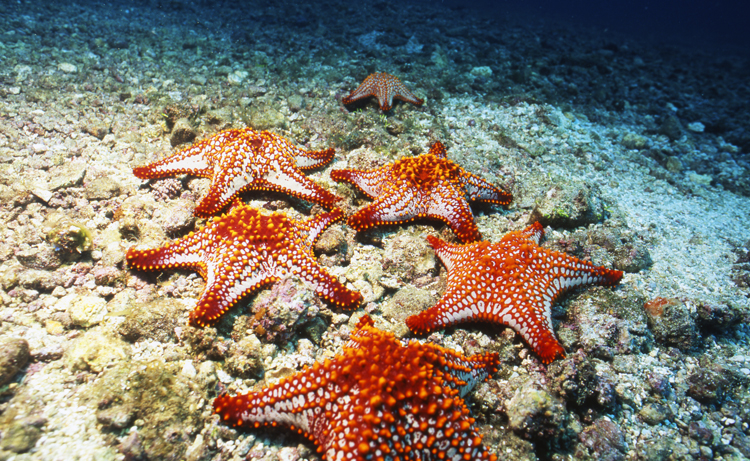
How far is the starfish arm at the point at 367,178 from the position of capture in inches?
219

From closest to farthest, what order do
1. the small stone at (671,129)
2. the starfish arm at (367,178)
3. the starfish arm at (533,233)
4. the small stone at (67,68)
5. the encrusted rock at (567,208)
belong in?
the starfish arm at (533,233) < the starfish arm at (367,178) < the encrusted rock at (567,208) < the small stone at (67,68) < the small stone at (671,129)

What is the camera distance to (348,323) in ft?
14.3

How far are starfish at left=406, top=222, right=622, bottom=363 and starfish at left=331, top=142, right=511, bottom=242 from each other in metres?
0.76

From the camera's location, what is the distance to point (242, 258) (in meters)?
4.11

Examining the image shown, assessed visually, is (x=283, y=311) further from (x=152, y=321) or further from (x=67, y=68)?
(x=67, y=68)

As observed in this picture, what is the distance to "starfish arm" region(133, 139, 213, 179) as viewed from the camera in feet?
18.1

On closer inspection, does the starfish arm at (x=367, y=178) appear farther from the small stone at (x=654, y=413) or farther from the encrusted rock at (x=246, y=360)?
the small stone at (x=654, y=413)

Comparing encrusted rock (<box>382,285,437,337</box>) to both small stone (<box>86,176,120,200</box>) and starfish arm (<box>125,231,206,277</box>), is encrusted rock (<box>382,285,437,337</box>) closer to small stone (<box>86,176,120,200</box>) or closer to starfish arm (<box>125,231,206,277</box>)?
starfish arm (<box>125,231,206,277</box>)

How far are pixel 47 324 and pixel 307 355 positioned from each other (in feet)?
9.06

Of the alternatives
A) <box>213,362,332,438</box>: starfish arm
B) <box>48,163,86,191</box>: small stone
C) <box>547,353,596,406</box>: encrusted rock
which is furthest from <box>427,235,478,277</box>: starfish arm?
<box>48,163,86,191</box>: small stone

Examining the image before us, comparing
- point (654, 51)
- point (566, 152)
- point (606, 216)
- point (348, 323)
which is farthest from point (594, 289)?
point (654, 51)

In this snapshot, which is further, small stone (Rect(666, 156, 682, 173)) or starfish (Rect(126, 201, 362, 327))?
small stone (Rect(666, 156, 682, 173))

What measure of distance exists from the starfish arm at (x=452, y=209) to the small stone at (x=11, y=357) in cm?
483

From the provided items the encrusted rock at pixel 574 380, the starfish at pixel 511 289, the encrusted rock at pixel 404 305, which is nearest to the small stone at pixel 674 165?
the starfish at pixel 511 289
